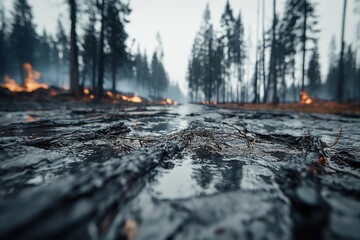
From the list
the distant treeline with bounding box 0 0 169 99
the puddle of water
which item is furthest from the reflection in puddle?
the distant treeline with bounding box 0 0 169 99

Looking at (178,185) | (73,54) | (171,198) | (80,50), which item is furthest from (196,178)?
(80,50)

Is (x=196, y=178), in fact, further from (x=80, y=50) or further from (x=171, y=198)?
(x=80, y=50)

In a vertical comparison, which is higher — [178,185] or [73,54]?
[73,54]

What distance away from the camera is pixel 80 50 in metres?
22.5

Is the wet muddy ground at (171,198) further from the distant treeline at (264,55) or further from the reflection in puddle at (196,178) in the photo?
the distant treeline at (264,55)

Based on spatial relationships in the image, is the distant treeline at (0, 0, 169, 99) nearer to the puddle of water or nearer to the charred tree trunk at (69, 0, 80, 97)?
the charred tree trunk at (69, 0, 80, 97)

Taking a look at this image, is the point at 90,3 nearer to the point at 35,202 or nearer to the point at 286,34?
the point at 35,202

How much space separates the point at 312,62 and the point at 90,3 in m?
46.0

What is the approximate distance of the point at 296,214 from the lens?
2.15 ft

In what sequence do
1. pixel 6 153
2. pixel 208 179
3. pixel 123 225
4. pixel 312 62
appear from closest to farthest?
1. pixel 123 225
2. pixel 208 179
3. pixel 6 153
4. pixel 312 62

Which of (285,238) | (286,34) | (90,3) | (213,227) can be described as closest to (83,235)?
(213,227)

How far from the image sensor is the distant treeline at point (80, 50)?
39.5 ft

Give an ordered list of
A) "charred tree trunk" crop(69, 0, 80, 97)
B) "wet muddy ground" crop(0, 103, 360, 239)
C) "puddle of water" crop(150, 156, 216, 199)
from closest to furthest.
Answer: "wet muddy ground" crop(0, 103, 360, 239), "puddle of water" crop(150, 156, 216, 199), "charred tree trunk" crop(69, 0, 80, 97)

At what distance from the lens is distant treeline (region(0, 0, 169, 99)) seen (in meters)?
12.0
